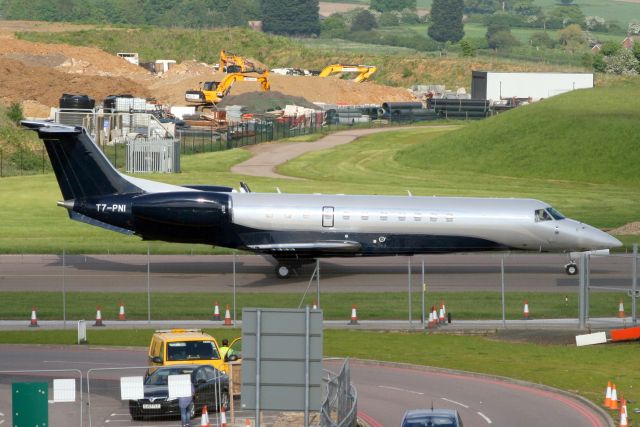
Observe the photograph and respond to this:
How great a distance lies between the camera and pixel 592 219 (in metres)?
65.1

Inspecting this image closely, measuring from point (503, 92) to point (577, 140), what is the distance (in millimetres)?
53594

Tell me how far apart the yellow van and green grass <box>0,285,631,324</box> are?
38.2 ft

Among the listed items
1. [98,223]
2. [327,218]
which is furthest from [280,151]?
[327,218]

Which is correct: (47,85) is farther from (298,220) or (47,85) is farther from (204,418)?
(204,418)

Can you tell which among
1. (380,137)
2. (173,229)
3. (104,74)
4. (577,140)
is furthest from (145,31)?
(173,229)

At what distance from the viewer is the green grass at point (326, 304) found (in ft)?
138

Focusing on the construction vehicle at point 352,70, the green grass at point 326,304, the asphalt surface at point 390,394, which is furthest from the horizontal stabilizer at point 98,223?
the construction vehicle at point 352,70

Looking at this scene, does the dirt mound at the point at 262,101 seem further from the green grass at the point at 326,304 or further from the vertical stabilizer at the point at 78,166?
the green grass at the point at 326,304

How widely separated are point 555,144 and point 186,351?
2542 inches

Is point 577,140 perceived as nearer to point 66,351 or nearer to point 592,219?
point 592,219

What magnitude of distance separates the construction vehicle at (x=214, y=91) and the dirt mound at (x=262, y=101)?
32.8 inches

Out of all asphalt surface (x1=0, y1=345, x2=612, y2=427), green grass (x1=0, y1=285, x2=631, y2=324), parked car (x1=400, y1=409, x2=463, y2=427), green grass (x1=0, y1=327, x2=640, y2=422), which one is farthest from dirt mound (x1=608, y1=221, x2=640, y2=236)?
parked car (x1=400, y1=409, x2=463, y2=427)

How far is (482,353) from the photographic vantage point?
3650cm

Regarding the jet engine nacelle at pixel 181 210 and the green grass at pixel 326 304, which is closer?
the green grass at pixel 326 304
